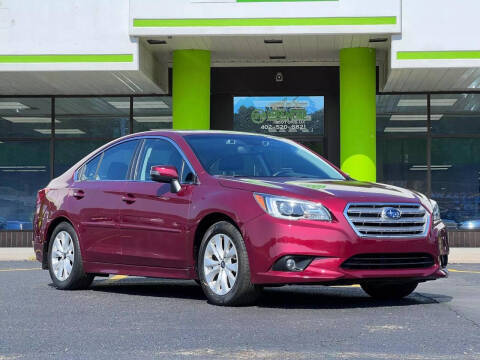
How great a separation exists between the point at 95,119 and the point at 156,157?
13.9 metres

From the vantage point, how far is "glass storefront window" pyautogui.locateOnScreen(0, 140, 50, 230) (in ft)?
76.4

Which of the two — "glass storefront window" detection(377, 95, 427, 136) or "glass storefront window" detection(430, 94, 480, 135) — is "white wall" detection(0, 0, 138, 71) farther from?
"glass storefront window" detection(430, 94, 480, 135)

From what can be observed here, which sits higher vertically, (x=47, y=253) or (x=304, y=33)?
(x=304, y=33)

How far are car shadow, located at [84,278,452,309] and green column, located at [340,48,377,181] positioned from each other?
10.4 m

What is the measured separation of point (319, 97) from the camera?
23.0 metres

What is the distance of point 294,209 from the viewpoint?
7965mm

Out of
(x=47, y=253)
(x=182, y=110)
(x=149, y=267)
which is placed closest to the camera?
(x=149, y=267)

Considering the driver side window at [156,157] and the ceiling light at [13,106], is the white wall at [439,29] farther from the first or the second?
the driver side window at [156,157]

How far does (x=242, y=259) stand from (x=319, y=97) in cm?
1529

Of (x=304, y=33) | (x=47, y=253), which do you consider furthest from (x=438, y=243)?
(x=304, y=33)

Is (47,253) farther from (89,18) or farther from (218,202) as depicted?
(89,18)

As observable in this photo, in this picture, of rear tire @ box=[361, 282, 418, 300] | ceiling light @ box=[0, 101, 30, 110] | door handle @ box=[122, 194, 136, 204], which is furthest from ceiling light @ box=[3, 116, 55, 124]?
rear tire @ box=[361, 282, 418, 300]

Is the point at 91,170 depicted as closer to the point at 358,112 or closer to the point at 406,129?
the point at 358,112

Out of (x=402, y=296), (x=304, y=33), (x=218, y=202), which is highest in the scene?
(x=304, y=33)
